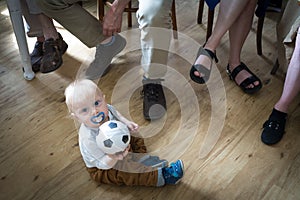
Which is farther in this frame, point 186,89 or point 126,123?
point 186,89

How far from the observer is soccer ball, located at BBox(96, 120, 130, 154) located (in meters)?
1.30

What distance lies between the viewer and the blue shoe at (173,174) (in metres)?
1.42

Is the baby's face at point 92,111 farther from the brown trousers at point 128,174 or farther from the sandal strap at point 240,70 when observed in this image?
the sandal strap at point 240,70

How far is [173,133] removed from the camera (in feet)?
5.49

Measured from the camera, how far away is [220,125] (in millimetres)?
1709

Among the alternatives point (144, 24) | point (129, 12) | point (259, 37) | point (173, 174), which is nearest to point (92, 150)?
point (173, 174)

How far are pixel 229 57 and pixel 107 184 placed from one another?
96cm

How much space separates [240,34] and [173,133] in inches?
24.3

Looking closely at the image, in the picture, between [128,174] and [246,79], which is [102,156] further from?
[246,79]

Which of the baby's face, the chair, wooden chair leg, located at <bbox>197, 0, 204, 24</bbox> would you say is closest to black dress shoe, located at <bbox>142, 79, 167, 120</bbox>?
the baby's face

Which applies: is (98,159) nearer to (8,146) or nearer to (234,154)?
(8,146)

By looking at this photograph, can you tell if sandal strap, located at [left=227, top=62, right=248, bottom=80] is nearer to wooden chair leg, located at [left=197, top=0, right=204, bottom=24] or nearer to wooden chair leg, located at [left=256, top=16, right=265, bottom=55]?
wooden chair leg, located at [left=256, top=16, right=265, bottom=55]

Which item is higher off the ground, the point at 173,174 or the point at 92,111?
the point at 92,111

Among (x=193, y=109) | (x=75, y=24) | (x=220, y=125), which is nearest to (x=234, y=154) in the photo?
(x=220, y=125)
